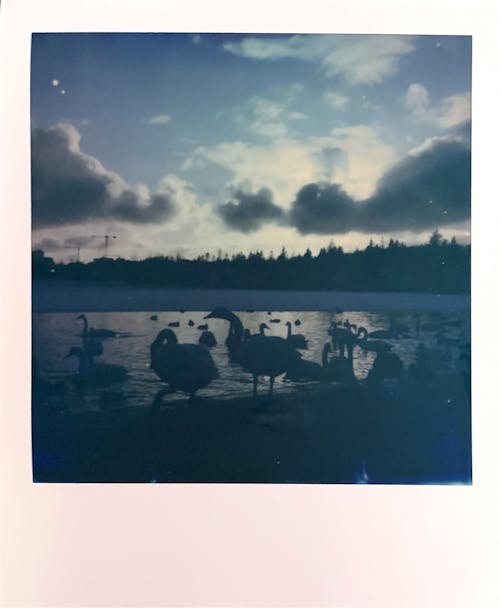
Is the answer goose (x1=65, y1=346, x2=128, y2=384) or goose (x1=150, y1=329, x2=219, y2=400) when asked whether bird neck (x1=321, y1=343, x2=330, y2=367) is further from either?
goose (x1=65, y1=346, x2=128, y2=384)

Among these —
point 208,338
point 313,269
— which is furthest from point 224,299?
point 313,269

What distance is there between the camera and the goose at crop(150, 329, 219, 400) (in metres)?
1.02

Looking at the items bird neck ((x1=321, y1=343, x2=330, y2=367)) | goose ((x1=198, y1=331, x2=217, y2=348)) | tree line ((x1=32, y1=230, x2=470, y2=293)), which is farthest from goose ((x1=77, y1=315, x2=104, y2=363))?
bird neck ((x1=321, y1=343, x2=330, y2=367))

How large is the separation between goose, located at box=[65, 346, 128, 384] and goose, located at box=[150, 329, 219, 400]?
0.08 metres

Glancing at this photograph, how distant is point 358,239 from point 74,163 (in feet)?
2.16

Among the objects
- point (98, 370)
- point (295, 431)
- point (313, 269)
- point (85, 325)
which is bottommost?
point (295, 431)

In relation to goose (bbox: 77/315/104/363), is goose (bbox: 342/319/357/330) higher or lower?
higher

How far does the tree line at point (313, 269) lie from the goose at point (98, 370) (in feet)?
0.56

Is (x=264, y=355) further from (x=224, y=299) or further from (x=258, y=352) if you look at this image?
(x=224, y=299)

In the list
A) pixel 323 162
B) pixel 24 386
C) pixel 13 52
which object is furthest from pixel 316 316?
pixel 13 52

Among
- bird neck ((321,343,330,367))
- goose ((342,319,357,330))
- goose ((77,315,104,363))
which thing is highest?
goose ((342,319,357,330))

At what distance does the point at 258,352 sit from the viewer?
3.35ft

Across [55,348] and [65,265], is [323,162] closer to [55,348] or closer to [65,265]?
[65,265]

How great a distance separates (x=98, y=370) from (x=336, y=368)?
1.75 feet
